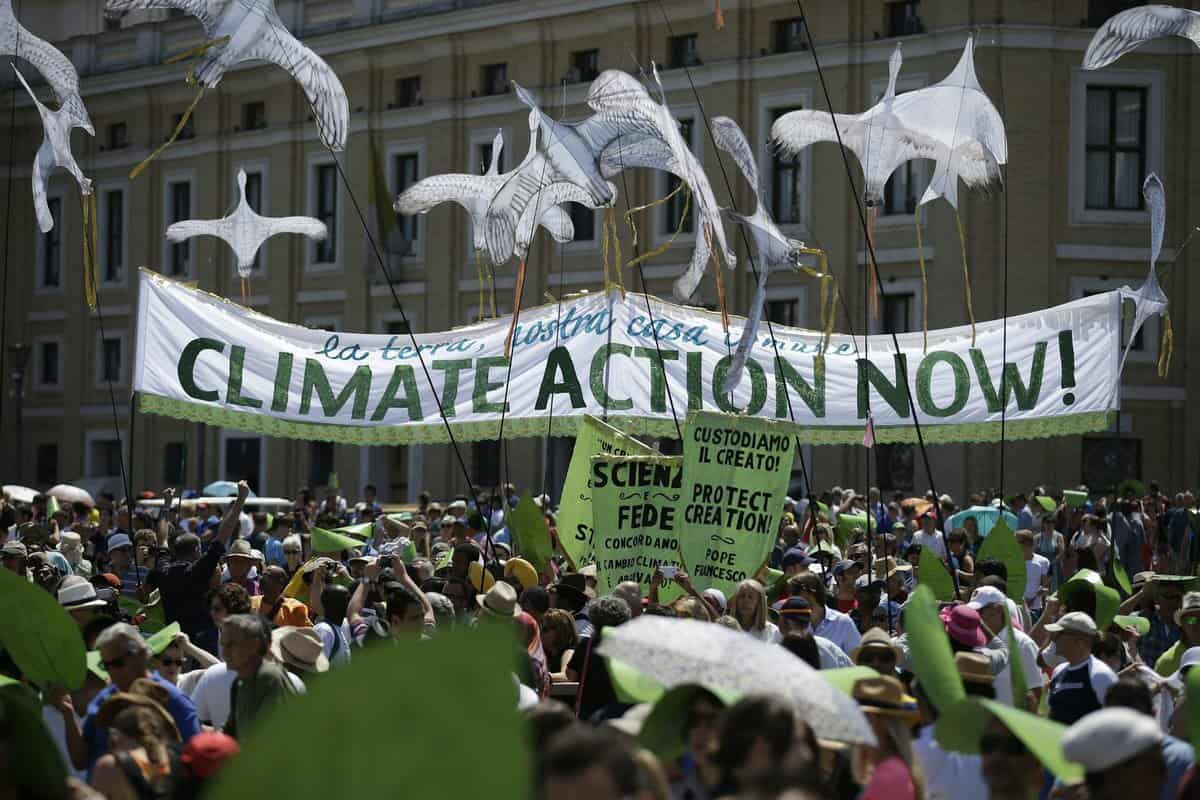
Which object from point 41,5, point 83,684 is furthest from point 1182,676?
point 41,5

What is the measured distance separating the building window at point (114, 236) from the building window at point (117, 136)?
113 centimetres

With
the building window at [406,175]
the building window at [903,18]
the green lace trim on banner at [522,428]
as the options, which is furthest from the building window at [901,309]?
the green lace trim on banner at [522,428]

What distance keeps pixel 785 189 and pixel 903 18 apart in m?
3.91

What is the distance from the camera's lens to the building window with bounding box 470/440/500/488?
41.3 meters

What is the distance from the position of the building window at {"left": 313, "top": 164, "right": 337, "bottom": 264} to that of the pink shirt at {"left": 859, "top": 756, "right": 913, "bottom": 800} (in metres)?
40.6

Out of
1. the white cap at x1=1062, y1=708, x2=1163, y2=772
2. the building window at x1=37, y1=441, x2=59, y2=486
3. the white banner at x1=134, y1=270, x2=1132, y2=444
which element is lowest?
the building window at x1=37, y1=441, x2=59, y2=486

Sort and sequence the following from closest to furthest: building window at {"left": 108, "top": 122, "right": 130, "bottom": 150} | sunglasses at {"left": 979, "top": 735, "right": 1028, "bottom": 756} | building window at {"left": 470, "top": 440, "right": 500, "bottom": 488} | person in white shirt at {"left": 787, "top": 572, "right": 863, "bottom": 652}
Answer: sunglasses at {"left": 979, "top": 735, "right": 1028, "bottom": 756} → person in white shirt at {"left": 787, "top": 572, "right": 863, "bottom": 652} → building window at {"left": 470, "top": 440, "right": 500, "bottom": 488} → building window at {"left": 108, "top": 122, "right": 130, "bottom": 150}

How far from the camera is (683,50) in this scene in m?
39.5

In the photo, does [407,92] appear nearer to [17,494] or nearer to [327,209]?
[327,209]

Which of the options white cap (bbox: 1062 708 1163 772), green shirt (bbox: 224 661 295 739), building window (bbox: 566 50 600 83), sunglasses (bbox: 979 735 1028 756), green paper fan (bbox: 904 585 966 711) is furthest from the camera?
building window (bbox: 566 50 600 83)

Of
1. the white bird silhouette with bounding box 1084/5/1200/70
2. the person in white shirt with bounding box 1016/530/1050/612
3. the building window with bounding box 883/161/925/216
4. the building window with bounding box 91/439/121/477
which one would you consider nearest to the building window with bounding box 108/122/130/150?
the building window with bounding box 91/439/121/477

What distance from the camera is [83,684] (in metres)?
7.44

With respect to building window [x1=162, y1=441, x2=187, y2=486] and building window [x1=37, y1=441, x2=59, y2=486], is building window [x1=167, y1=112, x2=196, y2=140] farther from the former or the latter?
building window [x1=37, y1=441, x2=59, y2=486]

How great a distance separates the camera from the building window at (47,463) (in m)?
51.6
